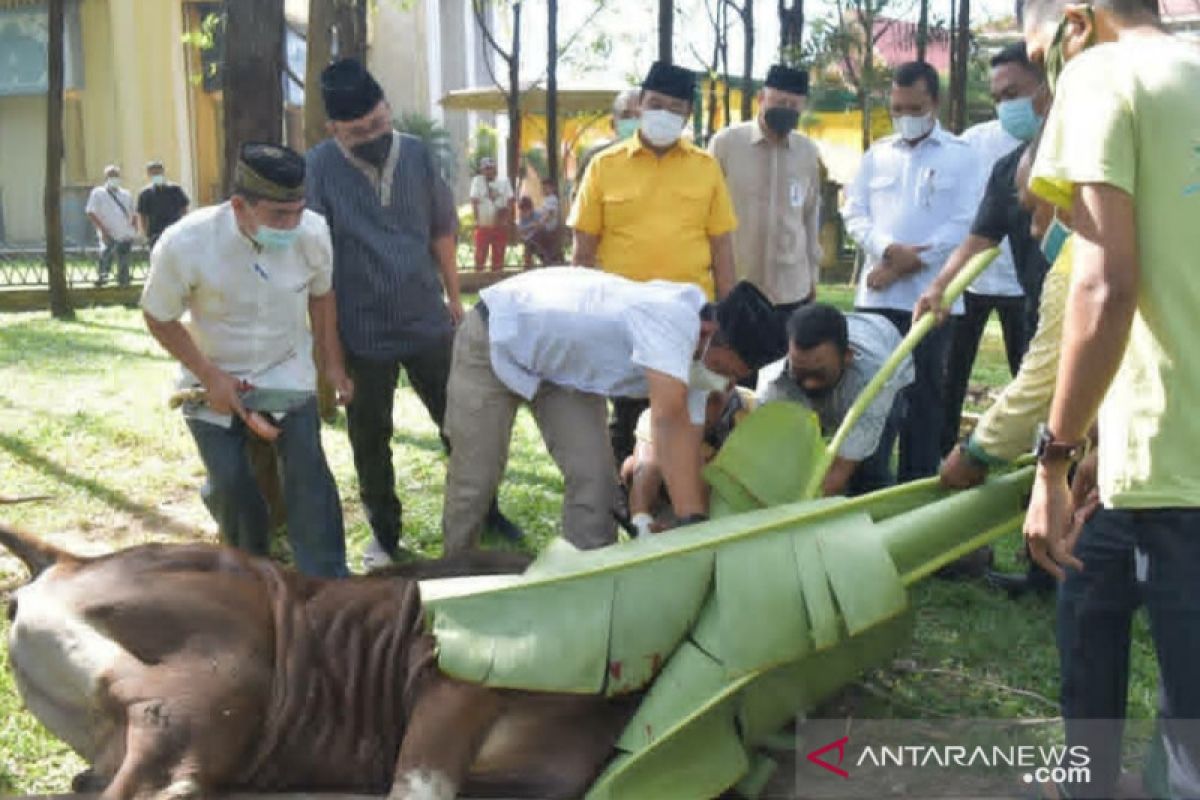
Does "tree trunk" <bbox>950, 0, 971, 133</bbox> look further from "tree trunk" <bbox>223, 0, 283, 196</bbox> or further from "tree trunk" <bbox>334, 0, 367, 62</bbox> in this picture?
"tree trunk" <bbox>223, 0, 283, 196</bbox>

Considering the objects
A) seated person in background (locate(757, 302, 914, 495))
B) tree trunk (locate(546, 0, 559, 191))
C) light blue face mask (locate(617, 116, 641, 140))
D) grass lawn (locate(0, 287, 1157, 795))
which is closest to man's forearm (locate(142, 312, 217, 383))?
grass lawn (locate(0, 287, 1157, 795))

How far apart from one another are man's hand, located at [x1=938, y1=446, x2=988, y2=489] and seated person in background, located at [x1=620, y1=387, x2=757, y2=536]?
114 centimetres

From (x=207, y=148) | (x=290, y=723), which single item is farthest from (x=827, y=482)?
(x=207, y=148)

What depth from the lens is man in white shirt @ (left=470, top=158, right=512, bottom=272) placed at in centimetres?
2277

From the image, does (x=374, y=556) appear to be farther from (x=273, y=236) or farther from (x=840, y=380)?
(x=840, y=380)

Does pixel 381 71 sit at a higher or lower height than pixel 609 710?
higher

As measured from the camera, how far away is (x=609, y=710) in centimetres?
384

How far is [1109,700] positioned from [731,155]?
4799 mm

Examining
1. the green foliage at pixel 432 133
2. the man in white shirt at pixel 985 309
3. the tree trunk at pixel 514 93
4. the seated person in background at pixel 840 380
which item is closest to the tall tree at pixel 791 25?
the tree trunk at pixel 514 93

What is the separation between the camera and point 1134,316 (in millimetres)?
2840

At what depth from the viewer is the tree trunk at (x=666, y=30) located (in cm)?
1452

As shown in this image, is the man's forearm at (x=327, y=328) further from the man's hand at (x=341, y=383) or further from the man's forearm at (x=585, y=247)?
the man's forearm at (x=585, y=247)

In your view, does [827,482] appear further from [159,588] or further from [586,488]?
[159,588]

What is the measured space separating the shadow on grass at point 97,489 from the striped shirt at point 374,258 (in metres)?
1.59
